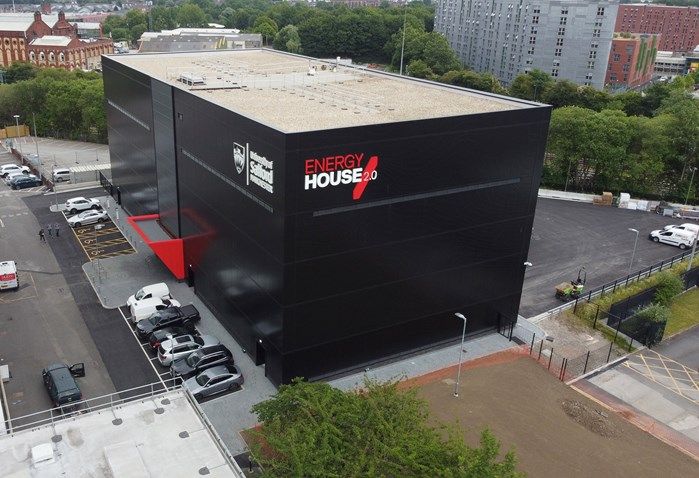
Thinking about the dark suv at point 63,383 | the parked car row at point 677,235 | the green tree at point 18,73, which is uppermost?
the green tree at point 18,73

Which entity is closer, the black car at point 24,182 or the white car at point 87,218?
the white car at point 87,218

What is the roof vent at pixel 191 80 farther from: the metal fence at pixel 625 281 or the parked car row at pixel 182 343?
Result: the metal fence at pixel 625 281

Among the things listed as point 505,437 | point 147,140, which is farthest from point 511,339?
point 147,140

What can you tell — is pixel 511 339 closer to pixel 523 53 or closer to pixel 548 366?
pixel 548 366

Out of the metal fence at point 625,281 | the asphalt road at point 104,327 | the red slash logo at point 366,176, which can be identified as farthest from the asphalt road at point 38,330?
the metal fence at point 625,281

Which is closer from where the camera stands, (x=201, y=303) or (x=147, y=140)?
(x=201, y=303)
